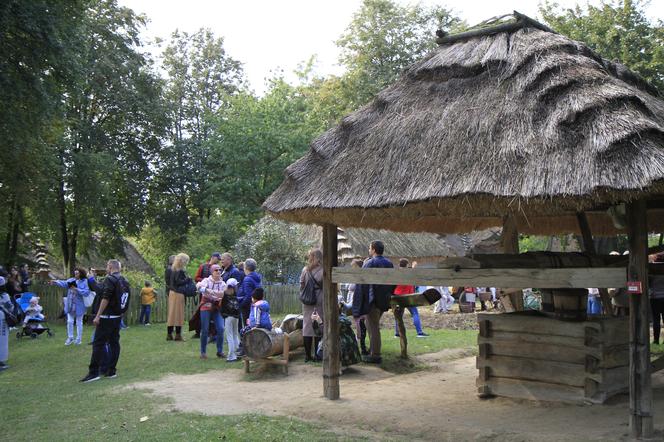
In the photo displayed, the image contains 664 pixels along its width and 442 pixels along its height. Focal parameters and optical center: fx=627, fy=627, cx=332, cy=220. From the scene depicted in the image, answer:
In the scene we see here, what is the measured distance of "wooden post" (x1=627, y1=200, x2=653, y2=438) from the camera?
6.35 meters

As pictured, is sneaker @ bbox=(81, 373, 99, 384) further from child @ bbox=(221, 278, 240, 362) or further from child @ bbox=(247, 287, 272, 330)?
child @ bbox=(247, 287, 272, 330)

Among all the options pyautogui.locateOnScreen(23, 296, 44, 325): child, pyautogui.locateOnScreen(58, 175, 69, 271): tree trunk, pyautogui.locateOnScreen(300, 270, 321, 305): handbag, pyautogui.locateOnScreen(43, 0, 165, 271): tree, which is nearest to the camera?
pyautogui.locateOnScreen(300, 270, 321, 305): handbag

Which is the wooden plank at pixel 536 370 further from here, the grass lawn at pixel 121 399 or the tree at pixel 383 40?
the tree at pixel 383 40

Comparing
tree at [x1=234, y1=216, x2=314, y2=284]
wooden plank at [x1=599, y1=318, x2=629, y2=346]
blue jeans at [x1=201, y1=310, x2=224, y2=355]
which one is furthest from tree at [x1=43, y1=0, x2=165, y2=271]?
wooden plank at [x1=599, y1=318, x2=629, y2=346]

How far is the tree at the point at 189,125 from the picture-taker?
110 feet

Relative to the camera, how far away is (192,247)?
86.2 ft

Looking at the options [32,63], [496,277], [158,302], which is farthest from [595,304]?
[32,63]

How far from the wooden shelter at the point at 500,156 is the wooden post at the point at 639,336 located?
1 cm

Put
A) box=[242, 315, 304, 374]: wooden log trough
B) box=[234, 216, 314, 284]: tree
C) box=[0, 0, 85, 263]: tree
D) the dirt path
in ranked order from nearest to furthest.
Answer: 1. the dirt path
2. box=[242, 315, 304, 374]: wooden log trough
3. box=[0, 0, 85, 263]: tree
4. box=[234, 216, 314, 284]: tree

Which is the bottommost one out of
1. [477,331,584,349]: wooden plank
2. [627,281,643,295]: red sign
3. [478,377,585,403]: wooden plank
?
[478,377,585,403]: wooden plank

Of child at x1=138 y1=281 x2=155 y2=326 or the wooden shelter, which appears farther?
child at x1=138 y1=281 x2=155 y2=326

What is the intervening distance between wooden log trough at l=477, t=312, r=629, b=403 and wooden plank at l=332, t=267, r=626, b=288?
1353 mm

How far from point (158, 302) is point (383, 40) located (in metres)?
25.9

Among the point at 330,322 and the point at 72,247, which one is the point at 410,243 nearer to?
the point at 72,247
